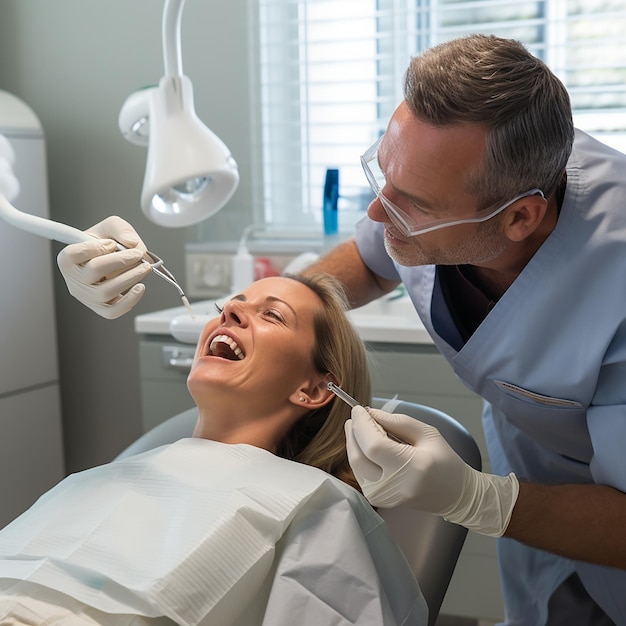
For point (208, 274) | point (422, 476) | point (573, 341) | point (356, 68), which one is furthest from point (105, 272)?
point (356, 68)

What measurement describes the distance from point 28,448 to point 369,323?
4.23 feet

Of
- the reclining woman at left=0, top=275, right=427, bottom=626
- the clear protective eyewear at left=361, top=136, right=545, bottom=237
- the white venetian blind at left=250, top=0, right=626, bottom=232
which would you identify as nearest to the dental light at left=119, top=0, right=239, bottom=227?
the reclining woman at left=0, top=275, right=427, bottom=626

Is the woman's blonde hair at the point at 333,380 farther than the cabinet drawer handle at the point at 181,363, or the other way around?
the cabinet drawer handle at the point at 181,363

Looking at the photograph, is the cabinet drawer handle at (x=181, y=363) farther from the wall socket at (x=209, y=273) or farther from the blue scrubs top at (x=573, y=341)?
the blue scrubs top at (x=573, y=341)

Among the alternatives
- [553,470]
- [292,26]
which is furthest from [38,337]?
[553,470]

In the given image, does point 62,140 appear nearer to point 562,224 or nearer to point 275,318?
point 275,318

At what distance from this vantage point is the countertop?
6.88 feet

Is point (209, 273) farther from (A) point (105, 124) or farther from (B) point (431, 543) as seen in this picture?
(B) point (431, 543)

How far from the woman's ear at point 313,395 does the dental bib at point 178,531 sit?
5.4 inches

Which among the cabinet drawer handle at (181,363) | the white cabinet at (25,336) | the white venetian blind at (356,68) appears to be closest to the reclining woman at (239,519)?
the cabinet drawer handle at (181,363)

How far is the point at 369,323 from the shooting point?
7.13ft

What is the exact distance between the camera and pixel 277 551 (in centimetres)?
129

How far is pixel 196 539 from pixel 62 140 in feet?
7.03

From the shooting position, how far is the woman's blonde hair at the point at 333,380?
1.54m
